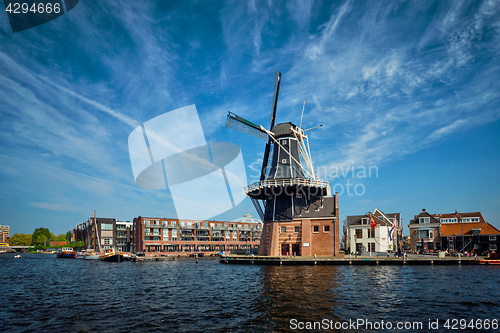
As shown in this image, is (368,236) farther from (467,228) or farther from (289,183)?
(289,183)

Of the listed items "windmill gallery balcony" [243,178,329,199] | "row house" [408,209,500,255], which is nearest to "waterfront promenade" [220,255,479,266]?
"windmill gallery balcony" [243,178,329,199]

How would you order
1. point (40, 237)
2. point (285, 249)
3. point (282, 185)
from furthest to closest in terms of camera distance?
point (40, 237) → point (285, 249) → point (282, 185)

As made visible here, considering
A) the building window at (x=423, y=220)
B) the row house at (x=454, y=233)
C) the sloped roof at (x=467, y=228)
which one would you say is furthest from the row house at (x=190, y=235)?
the sloped roof at (x=467, y=228)

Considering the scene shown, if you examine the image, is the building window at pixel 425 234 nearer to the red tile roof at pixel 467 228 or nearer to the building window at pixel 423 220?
the building window at pixel 423 220

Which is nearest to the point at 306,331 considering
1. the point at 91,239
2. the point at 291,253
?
the point at 291,253

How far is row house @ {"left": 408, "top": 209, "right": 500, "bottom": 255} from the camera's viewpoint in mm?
68000

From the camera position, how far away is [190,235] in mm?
112312

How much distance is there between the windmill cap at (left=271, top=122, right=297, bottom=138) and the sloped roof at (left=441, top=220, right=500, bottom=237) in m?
47.6

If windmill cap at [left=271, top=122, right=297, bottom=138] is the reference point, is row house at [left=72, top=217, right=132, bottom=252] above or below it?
below

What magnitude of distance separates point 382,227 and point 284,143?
1262 inches

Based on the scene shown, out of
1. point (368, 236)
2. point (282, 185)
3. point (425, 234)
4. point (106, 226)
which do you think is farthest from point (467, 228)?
point (106, 226)

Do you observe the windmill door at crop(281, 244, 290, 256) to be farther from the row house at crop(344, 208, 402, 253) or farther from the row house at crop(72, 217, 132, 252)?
the row house at crop(72, 217, 132, 252)

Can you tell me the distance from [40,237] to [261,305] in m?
211

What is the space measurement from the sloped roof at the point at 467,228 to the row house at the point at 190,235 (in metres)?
50.9
